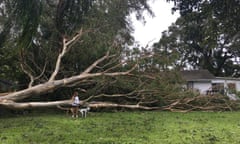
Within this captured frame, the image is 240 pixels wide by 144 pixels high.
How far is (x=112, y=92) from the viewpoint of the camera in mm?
15312

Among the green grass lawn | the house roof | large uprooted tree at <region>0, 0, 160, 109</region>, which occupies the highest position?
large uprooted tree at <region>0, 0, 160, 109</region>

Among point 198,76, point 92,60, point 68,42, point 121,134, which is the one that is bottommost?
point 121,134

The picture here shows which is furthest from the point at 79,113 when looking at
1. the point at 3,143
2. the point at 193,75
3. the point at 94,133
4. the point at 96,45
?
the point at 193,75

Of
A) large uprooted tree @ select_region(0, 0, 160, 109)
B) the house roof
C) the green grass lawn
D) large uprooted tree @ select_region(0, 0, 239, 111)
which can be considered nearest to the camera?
the green grass lawn

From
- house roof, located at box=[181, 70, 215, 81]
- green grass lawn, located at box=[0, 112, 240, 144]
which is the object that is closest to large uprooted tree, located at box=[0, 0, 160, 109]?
green grass lawn, located at box=[0, 112, 240, 144]

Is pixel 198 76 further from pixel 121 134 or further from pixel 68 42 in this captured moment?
pixel 121 134

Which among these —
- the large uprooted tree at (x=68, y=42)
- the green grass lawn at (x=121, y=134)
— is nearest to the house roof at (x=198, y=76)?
the large uprooted tree at (x=68, y=42)

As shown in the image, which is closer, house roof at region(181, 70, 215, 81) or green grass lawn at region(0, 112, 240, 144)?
green grass lawn at region(0, 112, 240, 144)

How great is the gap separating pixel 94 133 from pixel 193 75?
2016 centimetres

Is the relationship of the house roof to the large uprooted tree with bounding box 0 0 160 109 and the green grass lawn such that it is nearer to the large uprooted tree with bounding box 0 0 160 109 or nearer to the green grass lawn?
the large uprooted tree with bounding box 0 0 160 109

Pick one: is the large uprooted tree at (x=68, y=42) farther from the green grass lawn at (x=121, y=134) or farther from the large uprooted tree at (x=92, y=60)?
the green grass lawn at (x=121, y=134)

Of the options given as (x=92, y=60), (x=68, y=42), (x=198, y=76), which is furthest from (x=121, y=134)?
(x=198, y=76)

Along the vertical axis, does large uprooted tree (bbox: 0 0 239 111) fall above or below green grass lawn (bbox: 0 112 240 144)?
above

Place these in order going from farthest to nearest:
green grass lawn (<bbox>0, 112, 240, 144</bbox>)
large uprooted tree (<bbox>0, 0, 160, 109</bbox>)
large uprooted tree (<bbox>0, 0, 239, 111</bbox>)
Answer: large uprooted tree (<bbox>0, 0, 160, 109</bbox>)
large uprooted tree (<bbox>0, 0, 239, 111</bbox>)
green grass lawn (<bbox>0, 112, 240, 144</bbox>)
